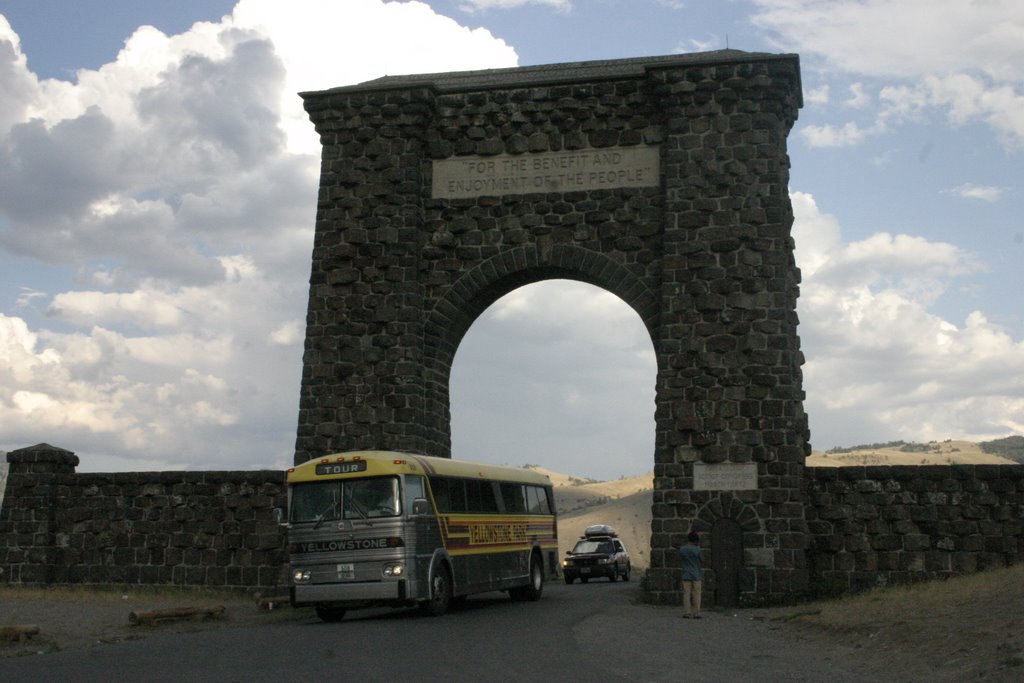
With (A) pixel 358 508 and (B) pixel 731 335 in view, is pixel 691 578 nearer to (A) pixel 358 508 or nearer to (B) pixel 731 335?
(B) pixel 731 335

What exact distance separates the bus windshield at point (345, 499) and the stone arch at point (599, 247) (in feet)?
15.4

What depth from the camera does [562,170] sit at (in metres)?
23.8

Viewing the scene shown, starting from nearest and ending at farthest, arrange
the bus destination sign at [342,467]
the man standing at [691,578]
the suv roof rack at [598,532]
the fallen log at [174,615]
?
the fallen log at [174,615]
the bus destination sign at [342,467]
the man standing at [691,578]
the suv roof rack at [598,532]

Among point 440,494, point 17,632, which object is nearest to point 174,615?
point 17,632

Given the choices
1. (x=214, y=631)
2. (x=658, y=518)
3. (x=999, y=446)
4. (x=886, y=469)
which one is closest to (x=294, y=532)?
(x=214, y=631)

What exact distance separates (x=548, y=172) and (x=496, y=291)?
2.73 meters

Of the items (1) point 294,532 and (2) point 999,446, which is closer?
(1) point 294,532

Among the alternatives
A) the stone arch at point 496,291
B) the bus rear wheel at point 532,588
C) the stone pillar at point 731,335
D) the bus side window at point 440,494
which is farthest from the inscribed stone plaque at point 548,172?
the bus rear wheel at point 532,588

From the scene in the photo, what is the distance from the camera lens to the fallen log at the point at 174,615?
674 inches

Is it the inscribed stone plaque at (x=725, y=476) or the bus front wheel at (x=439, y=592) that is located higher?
the inscribed stone plaque at (x=725, y=476)

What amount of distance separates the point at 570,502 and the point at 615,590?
5794cm

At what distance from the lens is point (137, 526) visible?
24.8 m

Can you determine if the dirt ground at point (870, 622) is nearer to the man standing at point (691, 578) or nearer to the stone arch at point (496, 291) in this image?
the man standing at point (691, 578)

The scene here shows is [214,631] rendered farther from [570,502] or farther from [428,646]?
[570,502]
